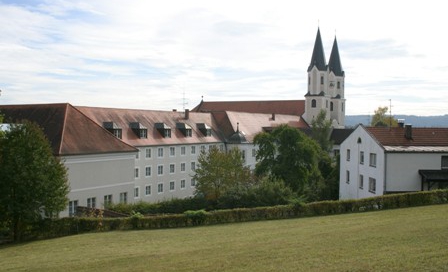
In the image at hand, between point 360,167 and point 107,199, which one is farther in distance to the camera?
point 360,167

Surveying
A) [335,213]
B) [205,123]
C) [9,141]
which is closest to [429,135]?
[335,213]

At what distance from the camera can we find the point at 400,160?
3634cm

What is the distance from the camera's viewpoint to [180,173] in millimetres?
59094

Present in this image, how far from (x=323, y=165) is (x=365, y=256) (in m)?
51.4

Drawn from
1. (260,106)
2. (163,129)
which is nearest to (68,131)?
(163,129)

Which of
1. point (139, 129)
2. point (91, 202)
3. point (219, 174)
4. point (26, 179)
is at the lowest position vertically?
point (91, 202)

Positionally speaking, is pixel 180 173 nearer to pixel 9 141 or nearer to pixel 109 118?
pixel 109 118

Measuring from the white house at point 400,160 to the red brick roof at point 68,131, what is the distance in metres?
18.2

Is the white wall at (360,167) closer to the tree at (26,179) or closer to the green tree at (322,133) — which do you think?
the tree at (26,179)

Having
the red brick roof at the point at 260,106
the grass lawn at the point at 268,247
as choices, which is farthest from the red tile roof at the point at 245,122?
the grass lawn at the point at 268,247

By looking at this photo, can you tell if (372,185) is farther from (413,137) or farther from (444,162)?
(444,162)

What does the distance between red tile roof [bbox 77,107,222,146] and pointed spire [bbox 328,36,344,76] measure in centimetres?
4109

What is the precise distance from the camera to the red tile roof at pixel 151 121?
52594 millimetres

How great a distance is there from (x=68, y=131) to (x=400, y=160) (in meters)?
23.7
